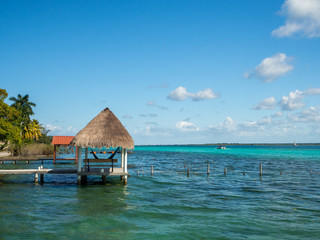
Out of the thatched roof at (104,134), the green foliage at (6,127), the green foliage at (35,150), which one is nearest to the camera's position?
the thatched roof at (104,134)

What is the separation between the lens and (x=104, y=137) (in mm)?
20234

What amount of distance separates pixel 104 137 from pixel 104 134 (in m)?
0.33

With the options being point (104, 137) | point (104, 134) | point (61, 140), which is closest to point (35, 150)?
point (61, 140)

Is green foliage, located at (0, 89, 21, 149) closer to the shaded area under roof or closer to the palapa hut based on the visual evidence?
the palapa hut

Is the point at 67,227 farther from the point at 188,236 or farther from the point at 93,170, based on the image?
the point at 93,170

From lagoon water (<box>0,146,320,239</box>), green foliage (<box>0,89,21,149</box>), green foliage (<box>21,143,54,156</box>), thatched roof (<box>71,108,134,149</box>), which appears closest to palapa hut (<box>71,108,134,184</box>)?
thatched roof (<box>71,108,134,149</box>)

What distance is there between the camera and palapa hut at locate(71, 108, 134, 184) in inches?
787

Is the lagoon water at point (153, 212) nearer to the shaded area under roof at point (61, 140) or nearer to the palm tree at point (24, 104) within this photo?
the shaded area under roof at point (61, 140)

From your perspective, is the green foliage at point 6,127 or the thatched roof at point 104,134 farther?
the green foliage at point 6,127

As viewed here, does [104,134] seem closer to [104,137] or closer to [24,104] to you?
[104,137]

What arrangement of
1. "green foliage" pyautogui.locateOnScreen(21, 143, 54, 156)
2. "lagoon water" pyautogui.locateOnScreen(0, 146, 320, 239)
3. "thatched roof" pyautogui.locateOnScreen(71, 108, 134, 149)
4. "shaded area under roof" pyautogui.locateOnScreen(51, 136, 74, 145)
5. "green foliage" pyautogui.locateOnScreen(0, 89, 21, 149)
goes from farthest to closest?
"green foliage" pyautogui.locateOnScreen(21, 143, 54, 156)
"shaded area under roof" pyautogui.locateOnScreen(51, 136, 74, 145)
"green foliage" pyautogui.locateOnScreen(0, 89, 21, 149)
"thatched roof" pyautogui.locateOnScreen(71, 108, 134, 149)
"lagoon water" pyautogui.locateOnScreen(0, 146, 320, 239)

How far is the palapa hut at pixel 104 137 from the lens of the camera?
65.6 feet

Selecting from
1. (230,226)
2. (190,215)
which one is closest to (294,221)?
(230,226)

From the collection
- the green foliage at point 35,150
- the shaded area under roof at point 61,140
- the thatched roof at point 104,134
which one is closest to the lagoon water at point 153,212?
the thatched roof at point 104,134
